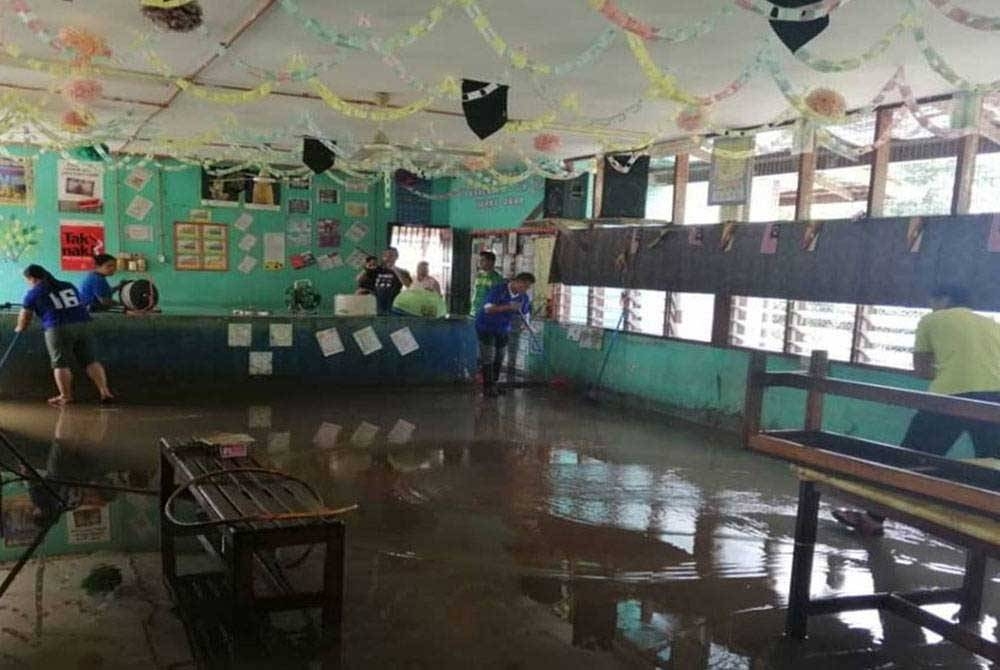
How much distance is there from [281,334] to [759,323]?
5145mm

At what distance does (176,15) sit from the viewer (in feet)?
15.3

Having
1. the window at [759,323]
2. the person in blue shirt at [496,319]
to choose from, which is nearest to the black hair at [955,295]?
the window at [759,323]

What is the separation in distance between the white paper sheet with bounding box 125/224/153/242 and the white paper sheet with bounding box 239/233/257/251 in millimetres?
1307

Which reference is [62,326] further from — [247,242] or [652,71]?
[652,71]

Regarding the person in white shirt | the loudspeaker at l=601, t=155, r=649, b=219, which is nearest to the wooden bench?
the loudspeaker at l=601, t=155, r=649, b=219

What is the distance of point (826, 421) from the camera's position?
652 centimetres

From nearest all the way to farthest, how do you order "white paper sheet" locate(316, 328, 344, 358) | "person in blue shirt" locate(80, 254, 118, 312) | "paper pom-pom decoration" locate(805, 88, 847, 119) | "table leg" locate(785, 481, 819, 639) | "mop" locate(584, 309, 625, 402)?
"table leg" locate(785, 481, 819, 639), "paper pom-pom decoration" locate(805, 88, 847, 119), "person in blue shirt" locate(80, 254, 118, 312), "white paper sheet" locate(316, 328, 344, 358), "mop" locate(584, 309, 625, 402)

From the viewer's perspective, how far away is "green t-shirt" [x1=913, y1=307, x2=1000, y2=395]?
14.0ft

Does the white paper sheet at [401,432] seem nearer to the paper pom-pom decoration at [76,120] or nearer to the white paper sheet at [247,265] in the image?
the paper pom-pom decoration at [76,120]

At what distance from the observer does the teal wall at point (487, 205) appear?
10.6m

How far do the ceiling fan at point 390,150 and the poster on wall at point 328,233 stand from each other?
2933 millimetres

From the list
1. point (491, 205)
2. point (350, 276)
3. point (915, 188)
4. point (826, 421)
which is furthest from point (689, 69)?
point (350, 276)

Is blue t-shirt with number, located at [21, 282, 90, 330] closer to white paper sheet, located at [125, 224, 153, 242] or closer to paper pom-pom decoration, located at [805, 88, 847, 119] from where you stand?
white paper sheet, located at [125, 224, 153, 242]

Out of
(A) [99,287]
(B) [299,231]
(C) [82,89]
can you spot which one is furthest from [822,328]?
(B) [299,231]
